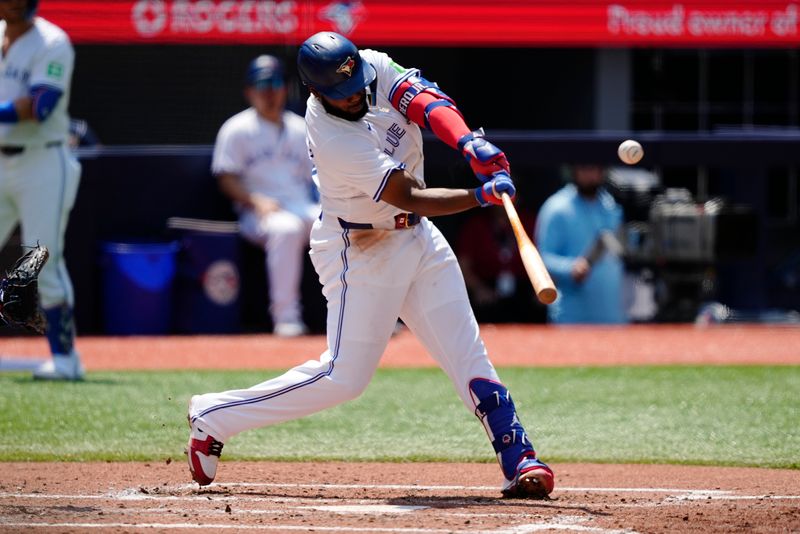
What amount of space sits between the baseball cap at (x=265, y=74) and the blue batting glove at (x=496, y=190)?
5815mm

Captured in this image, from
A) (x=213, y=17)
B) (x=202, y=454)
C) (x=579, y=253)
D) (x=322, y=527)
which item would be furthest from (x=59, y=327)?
(x=213, y=17)

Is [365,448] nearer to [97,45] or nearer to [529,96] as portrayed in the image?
[97,45]

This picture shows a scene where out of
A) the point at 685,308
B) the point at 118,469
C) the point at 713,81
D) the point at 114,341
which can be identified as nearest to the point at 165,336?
the point at 114,341

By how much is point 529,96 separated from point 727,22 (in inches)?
102

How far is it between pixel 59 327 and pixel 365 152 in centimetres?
347

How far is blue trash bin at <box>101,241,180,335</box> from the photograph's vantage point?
1028 cm

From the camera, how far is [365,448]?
6.27 m

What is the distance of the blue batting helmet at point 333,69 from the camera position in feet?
15.4

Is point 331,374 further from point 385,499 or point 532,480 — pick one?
point 532,480

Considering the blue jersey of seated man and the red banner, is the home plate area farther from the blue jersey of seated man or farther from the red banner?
the red banner

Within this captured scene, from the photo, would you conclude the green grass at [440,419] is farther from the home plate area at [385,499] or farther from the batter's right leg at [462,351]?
the batter's right leg at [462,351]

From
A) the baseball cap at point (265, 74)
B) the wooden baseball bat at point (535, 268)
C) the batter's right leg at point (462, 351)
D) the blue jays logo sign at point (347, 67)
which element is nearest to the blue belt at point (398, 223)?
the batter's right leg at point (462, 351)

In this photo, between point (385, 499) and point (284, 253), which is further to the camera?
point (284, 253)

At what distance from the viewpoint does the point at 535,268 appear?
447 cm
